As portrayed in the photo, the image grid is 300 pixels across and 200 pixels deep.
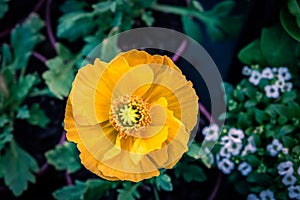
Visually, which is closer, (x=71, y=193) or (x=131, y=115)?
(x=131, y=115)

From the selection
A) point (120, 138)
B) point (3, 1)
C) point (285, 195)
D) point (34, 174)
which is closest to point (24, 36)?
point (3, 1)

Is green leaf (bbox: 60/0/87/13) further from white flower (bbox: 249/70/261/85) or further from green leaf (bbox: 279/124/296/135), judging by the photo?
green leaf (bbox: 279/124/296/135)

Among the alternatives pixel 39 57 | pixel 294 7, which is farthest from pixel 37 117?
pixel 294 7

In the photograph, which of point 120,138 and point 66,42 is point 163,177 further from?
point 66,42

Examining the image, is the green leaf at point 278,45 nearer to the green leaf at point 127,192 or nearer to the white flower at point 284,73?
the white flower at point 284,73

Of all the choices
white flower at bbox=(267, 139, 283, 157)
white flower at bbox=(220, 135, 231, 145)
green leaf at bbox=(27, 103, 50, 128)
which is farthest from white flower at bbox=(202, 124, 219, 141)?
green leaf at bbox=(27, 103, 50, 128)

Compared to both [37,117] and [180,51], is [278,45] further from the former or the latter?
[37,117]

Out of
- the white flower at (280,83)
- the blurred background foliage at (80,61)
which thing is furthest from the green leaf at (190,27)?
the white flower at (280,83)
